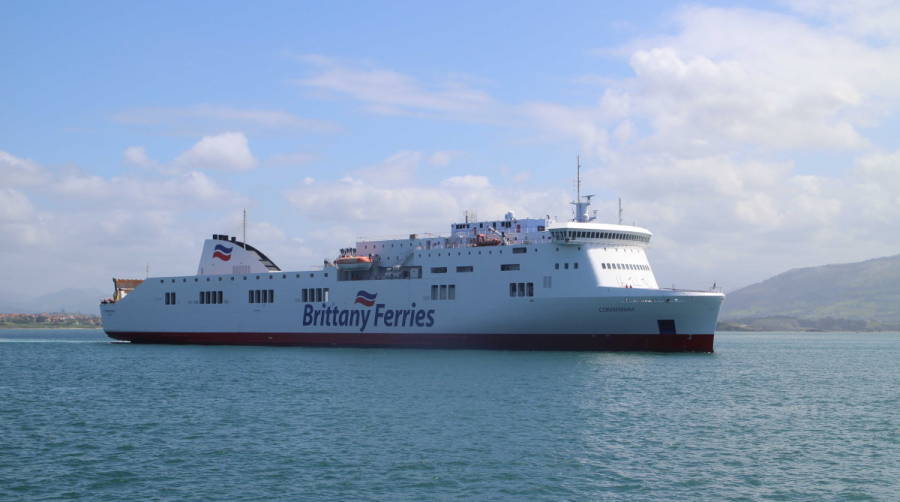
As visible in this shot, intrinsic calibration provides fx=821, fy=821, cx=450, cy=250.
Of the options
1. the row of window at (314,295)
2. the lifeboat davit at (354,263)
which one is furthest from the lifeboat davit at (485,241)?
the row of window at (314,295)

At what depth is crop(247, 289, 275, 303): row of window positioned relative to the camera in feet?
200

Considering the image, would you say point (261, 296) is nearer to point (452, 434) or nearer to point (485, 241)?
point (485, 241)

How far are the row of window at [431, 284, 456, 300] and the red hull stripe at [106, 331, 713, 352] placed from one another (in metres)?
Answer: 2.43

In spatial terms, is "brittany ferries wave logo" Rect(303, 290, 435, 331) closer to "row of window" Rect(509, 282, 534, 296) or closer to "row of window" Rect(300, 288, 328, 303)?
"row of window" Rect(300, 288, 328, 303)

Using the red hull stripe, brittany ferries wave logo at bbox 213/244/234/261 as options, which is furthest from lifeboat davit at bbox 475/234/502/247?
brittany ferries wave logo at bbox 213/244/234/261

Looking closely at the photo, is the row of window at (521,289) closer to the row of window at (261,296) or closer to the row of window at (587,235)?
the row of window at (587,235)

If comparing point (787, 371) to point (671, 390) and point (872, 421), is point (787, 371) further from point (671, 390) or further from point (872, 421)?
point (872, 421)

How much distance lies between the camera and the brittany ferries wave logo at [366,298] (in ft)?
184

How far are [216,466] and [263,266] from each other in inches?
1759

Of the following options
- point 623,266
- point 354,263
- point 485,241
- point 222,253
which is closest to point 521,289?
point 485,241

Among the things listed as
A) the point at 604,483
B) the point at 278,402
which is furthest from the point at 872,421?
the point at 278,402

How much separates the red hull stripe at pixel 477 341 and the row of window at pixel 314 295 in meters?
2.44

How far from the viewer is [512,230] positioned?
52906 millimetres

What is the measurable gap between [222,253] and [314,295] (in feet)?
36.2
